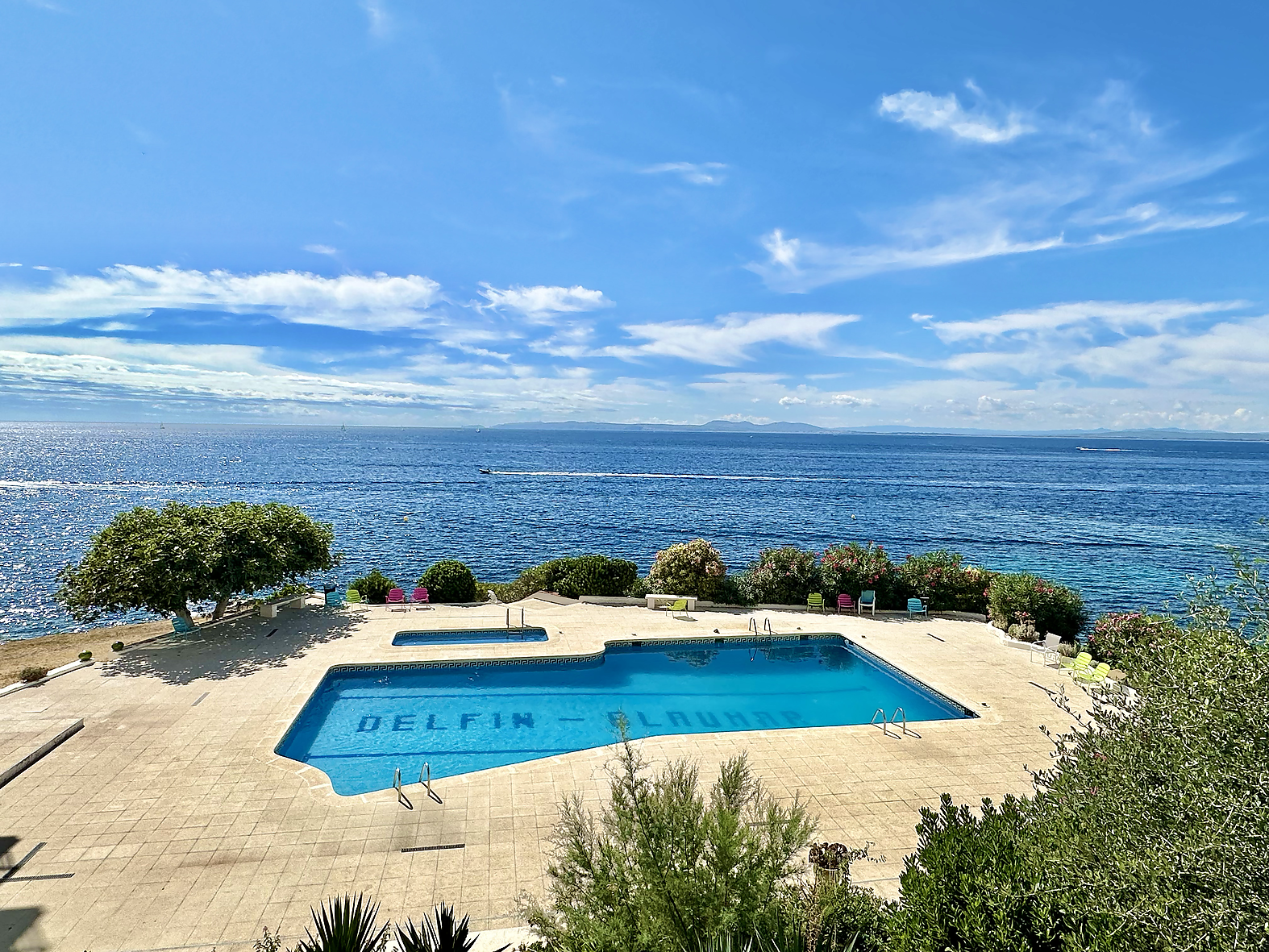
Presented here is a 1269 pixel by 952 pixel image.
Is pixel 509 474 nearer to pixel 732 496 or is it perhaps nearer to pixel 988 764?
pixel 732 496

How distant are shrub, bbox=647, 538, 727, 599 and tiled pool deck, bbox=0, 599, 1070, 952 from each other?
6.96 metres

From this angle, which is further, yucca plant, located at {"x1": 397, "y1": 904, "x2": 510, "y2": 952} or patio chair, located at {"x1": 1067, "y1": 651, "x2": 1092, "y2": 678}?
patio chair, located at {"x1": 1067, "y1": 651, "x2": 1092, "y2": 678}

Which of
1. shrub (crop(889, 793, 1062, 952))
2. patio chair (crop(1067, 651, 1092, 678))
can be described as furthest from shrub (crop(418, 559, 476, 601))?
shrub (crop(889, 793, 1062, 952))

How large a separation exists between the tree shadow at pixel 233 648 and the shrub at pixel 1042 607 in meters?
18.7

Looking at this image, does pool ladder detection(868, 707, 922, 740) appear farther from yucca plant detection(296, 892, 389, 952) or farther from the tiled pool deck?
yucca plant detection(296, 892, 389, 952)

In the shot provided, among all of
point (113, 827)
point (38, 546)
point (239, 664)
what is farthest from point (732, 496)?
point (113, 827)

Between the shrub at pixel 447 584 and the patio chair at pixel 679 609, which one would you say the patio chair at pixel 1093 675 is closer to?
the patio chair at pixel 679 609

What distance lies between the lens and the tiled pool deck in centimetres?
743

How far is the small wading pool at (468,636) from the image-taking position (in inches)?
699

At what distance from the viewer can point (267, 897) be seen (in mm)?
7539

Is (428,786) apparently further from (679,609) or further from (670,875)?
(679,609)

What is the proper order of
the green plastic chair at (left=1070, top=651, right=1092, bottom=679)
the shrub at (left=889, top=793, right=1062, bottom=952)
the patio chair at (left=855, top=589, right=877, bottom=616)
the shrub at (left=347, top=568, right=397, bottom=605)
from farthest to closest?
the shrub at (left=347, top=568, right=397, bottom=605), the patio chair at (left=855, top=589, right=877, bottom=616), the green plastic chair at (left=1070, top=651, right=1092, bottom=679), the shrub at (left=889, top=793, right=1062, bottom=952)

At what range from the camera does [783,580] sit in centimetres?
2145

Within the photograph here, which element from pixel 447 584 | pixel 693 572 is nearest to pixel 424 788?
pixel 447 584
